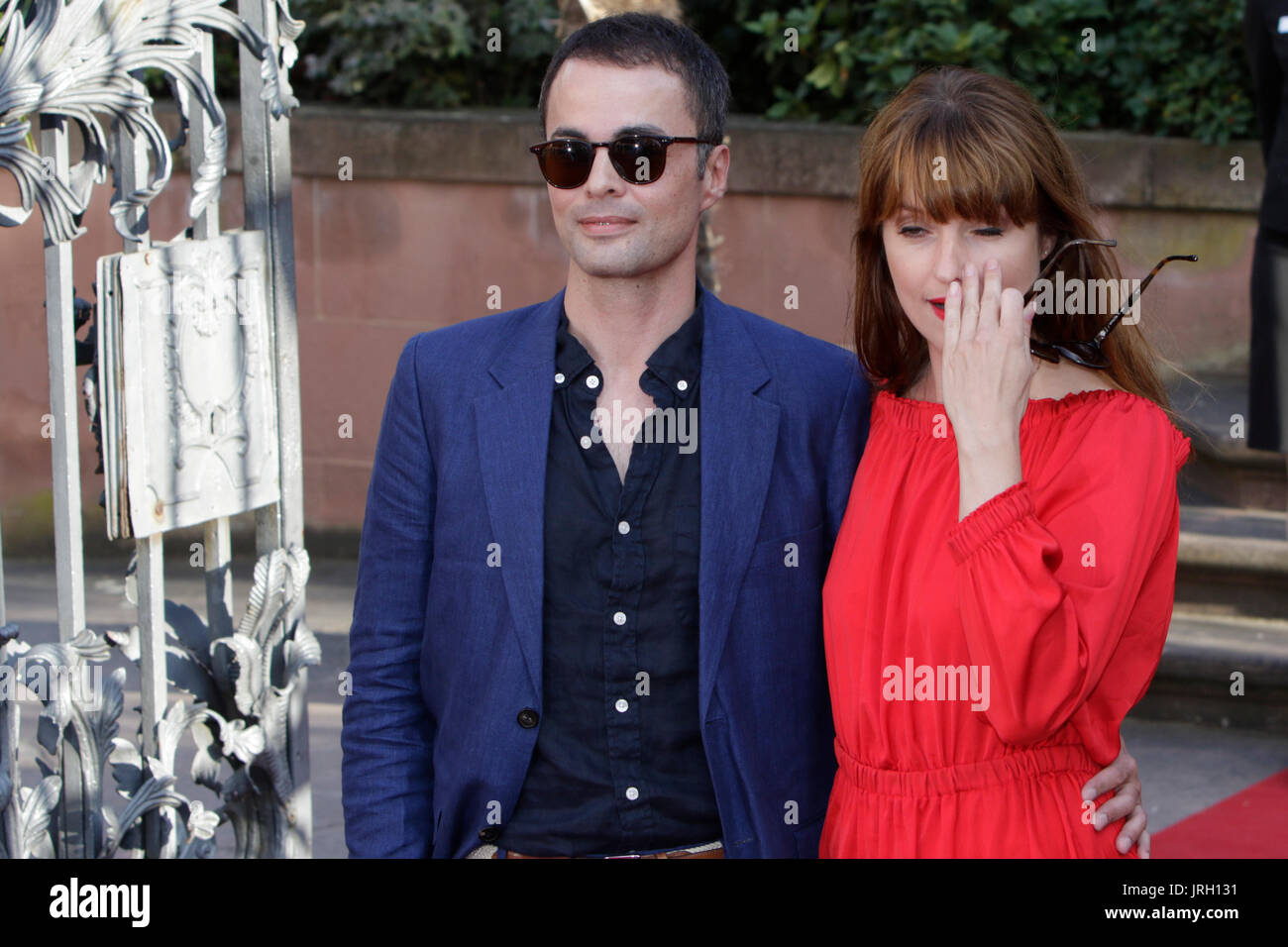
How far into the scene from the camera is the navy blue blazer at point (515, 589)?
101 inches

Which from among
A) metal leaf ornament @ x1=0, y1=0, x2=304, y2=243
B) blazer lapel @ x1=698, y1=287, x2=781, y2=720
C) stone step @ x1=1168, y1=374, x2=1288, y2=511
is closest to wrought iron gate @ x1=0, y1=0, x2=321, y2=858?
metal leaf ornament @ x1=0, y1=0, x2=304, y2=243

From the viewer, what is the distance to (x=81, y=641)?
2773 millimetres

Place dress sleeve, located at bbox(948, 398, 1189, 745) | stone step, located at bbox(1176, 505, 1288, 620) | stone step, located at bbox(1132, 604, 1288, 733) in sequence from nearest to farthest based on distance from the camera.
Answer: dress sleeve, located at bbox(948, 398, 1189, 745) → stone step, located at bbox(1132, 604, 1288, 733) → stone step, located at bbox(1176, 505, 1288, 620)

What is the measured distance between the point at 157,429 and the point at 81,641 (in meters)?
0.38

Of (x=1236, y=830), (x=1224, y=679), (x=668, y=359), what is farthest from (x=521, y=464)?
(x=1224, y=679)

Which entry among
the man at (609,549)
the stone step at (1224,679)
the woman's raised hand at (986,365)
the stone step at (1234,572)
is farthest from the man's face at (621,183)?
the stone step at (1234,572)

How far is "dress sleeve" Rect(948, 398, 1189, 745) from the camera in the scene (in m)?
2.23

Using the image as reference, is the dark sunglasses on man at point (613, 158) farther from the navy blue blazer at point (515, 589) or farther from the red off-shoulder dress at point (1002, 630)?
the red off-shoulder dress at point (1002, 630)

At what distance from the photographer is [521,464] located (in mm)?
2609

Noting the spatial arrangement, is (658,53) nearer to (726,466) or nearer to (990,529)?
(726,466)

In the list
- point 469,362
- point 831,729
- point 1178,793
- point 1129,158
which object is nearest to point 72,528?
point 469,362

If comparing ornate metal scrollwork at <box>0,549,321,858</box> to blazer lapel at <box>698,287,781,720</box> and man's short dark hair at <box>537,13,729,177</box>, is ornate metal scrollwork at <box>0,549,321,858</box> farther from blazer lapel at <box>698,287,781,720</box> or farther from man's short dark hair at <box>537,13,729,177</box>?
man's short dark hair at <box>537,13,729,177</box>

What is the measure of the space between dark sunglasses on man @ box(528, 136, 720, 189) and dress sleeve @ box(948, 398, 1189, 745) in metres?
0.77

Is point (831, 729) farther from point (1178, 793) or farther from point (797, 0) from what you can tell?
point (797, 0)
